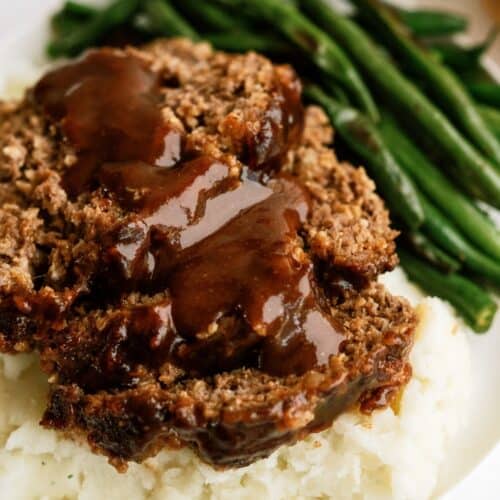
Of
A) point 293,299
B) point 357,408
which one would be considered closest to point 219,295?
point 293,299

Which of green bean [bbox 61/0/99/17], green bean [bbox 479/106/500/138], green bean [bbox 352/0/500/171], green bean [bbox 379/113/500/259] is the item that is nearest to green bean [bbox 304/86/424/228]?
green bean [bbox 379/113/500/259]

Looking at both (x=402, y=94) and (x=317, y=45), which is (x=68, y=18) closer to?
(x=317, y=45)

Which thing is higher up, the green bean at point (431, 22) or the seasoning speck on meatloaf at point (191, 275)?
the green bean at point (431, 22)

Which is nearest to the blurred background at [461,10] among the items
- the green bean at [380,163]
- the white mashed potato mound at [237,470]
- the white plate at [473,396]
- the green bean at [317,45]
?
the white plate at [473,396]

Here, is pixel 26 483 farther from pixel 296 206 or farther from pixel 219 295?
pixel 296 206

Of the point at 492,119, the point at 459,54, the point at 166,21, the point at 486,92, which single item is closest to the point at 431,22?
the point at 459,54

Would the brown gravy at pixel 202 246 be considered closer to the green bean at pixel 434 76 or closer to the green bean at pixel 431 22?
the green bean at pixel 434 76
